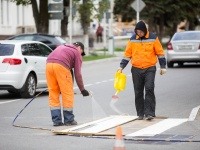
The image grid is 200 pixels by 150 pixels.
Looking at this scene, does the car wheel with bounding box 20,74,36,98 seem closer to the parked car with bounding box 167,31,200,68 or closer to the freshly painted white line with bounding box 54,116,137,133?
the freshly painted white line with bounding box 54,116,137,133

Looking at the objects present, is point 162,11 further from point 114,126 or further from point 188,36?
point 114,126

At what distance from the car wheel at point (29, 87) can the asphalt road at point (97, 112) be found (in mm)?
245

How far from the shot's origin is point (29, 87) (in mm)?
21609

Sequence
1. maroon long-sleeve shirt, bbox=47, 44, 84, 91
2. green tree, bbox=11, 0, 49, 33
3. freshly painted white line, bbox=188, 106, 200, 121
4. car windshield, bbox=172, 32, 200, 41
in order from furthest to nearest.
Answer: green tree, bbox=11, 0, 49, 33
car windshield, bbox=172, 32, 200, 41
freshly painted white line, bbox=188, 106, 200, 121
maroon long-sleeve shirt, bbox=47, 44, 84, 91

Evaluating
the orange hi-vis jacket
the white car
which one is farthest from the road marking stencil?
the white car

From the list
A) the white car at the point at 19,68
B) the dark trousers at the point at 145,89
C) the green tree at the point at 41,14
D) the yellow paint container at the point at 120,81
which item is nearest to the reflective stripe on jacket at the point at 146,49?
the dark trousers at the point at 145,89

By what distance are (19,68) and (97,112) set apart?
4.71 meters

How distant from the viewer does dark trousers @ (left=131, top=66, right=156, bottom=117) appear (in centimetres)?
1547

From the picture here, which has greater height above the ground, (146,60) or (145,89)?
(146,60)

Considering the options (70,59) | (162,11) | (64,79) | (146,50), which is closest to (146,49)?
(146,50)

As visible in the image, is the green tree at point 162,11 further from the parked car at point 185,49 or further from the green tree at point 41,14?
the parked car at point 185,49

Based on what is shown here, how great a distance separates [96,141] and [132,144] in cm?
65


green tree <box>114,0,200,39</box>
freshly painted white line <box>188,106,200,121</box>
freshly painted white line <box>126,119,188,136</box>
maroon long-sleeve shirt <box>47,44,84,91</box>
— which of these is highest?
maroon long-sleeve shirt <box>47,44,84,91</box>

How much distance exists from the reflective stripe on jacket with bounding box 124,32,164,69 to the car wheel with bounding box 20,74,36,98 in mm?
Result: 6361
